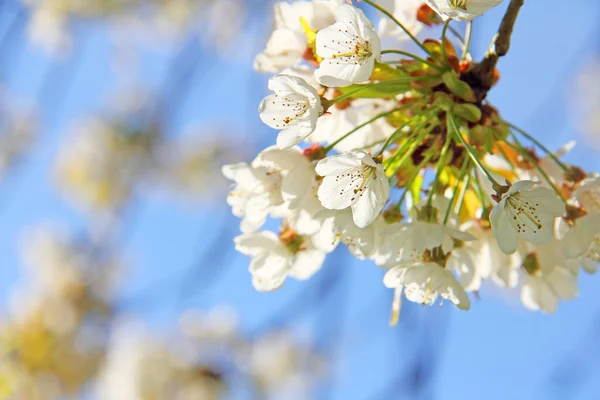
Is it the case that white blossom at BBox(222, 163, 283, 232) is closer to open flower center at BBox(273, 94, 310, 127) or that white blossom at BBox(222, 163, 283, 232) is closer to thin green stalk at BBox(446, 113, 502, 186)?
open flower center at BBox(273, 94, 310, 127)

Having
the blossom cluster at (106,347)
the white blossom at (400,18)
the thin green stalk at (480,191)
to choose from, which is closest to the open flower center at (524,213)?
the thin green stalk at (480,191)

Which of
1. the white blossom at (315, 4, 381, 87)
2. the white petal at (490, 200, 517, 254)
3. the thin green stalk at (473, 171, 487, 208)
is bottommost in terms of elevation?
the white petal at (490, 200, 517, 254)

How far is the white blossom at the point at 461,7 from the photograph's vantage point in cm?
92

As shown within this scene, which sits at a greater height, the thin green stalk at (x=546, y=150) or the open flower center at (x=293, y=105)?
the open flower center at (x=293, y=105)

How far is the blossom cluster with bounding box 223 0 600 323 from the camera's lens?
1010 millimetres

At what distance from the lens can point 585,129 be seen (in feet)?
25.1

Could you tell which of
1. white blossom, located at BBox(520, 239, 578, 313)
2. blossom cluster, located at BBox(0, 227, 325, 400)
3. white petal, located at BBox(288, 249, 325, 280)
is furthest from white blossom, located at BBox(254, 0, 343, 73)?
blossom cluster, located at BBox(0, 227, 325, 400)

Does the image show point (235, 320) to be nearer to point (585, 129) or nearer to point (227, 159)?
point (227, 159)

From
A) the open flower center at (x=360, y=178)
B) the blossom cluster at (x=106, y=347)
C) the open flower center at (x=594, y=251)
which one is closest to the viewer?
the open flower center at (x=360, y=178)

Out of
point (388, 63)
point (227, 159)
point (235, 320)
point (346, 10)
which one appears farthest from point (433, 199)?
point (227, 159)

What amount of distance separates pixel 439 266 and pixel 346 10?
46 cm

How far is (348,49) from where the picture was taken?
1.02 meters

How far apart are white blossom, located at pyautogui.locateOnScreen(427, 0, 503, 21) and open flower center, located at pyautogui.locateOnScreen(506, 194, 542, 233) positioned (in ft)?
0.99

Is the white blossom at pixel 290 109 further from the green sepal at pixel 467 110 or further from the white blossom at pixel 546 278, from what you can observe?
the white blossom at pixel 546 278
